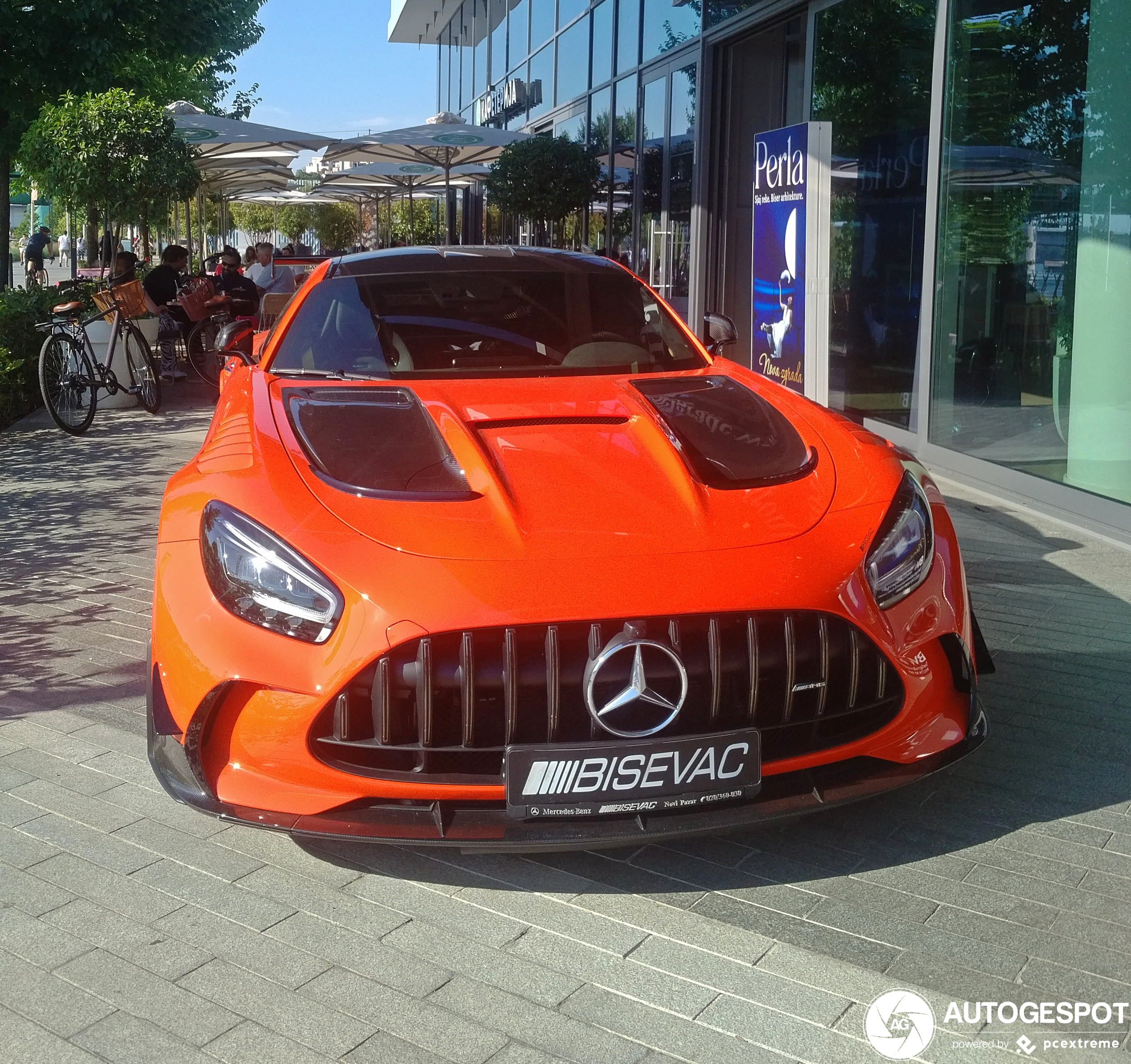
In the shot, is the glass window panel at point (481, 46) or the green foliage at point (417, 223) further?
the green foliage at point (417, 223)

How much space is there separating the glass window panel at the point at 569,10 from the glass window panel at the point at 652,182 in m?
3.48

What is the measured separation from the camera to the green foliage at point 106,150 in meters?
→ 13.4

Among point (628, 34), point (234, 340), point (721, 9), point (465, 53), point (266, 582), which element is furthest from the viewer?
point (465, 53)

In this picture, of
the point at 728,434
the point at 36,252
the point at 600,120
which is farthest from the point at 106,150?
the point at 36,252

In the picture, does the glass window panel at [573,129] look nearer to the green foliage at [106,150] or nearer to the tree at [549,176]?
the tree at [549,176]

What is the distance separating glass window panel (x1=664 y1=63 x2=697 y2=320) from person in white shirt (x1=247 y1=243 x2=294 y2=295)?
15.1 feet

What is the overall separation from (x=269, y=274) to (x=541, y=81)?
699 cm

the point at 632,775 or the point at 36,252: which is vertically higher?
the point at 36,252

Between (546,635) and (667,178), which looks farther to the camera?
(667,178)

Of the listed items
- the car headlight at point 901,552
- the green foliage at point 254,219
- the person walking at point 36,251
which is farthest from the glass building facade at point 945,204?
the green foliage at point 254,219

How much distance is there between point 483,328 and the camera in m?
4.54

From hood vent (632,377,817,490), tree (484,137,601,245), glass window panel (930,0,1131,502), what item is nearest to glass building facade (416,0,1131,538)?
glass window panel (930,0,1131,502)

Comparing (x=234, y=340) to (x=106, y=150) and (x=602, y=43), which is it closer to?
(x=106, y=150)

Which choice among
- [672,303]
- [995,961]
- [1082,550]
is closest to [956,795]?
[995,961]
